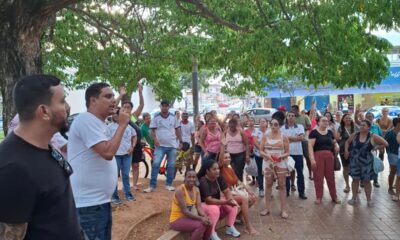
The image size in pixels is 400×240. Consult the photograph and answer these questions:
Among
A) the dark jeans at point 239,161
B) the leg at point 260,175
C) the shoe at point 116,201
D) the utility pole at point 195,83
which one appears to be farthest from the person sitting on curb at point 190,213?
the utility pole at point 195,83

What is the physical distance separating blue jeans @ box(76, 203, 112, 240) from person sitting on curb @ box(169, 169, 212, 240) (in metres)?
2.19

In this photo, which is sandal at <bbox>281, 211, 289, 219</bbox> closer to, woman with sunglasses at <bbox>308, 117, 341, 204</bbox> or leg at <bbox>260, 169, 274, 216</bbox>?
leg at <bbox>260, 169, 274, 216</bbox>

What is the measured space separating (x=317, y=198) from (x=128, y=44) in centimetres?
561

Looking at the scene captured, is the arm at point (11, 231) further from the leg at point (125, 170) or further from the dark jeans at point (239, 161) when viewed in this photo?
the dark jeans at point (239, 161)

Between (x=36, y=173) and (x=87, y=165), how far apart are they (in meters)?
1.33

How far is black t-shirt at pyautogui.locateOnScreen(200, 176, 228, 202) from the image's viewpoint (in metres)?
5.98

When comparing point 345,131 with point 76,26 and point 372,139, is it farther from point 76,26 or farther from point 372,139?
point 76,26

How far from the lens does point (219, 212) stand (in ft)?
19.6

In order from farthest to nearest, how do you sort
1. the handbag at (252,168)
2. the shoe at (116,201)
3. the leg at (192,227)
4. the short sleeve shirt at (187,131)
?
1. the short sleeve shirt at (187,131)
2. the handbag at (252,168)
3. the shoe at (116,201)
4. the leg at (192,227)

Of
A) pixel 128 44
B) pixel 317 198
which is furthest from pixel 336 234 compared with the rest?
pixel 128 44

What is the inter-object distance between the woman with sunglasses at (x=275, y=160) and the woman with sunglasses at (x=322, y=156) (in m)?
0.79

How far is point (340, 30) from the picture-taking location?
250 inches

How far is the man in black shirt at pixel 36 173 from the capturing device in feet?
5.85

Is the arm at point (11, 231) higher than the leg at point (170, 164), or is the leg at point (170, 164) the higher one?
the arm at point (11, 231)
